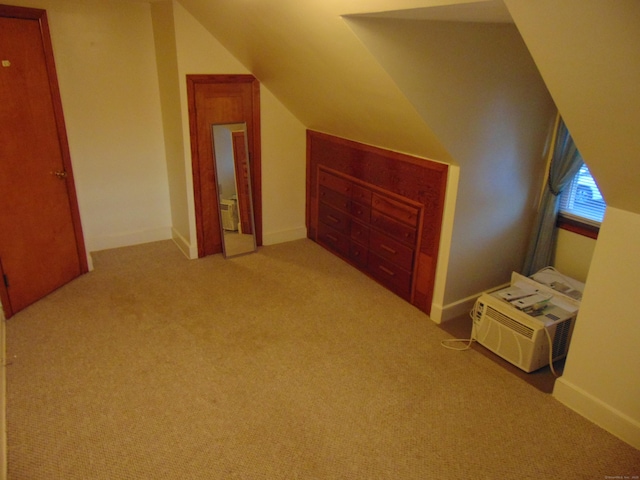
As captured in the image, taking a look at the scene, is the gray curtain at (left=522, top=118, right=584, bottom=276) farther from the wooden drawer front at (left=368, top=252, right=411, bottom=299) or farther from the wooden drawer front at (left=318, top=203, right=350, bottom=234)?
the wooden drawer front at (left=318, top=203, right=350, bottom=234)

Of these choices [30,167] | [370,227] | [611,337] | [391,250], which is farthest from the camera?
[370,227]

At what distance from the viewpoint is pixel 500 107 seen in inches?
114

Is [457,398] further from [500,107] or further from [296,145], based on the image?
[296,145]

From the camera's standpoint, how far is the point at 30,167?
10.5ft

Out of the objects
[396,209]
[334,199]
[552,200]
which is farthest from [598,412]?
[334,199]

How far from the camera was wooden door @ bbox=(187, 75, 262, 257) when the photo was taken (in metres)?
3.79

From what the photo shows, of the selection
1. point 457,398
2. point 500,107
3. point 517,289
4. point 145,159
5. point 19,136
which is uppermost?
point 500,107

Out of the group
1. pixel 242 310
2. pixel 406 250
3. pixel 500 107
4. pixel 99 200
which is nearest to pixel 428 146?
pixel 500 107

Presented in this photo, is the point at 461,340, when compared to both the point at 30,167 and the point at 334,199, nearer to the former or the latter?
the point at 334,199

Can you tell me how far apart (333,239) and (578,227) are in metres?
2.05

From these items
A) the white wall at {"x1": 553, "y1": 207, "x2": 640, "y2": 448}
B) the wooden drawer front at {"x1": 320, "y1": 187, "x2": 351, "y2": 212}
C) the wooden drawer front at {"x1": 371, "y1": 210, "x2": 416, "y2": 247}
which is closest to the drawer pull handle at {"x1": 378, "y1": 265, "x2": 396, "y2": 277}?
the wooden drawer front at {"x1": 371, "y1": 210, "x2": 416, "y2": 247}

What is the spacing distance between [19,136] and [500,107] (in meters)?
3.20

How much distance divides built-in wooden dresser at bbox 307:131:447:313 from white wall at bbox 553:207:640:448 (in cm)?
105

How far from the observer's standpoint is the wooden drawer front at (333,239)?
420 cm
